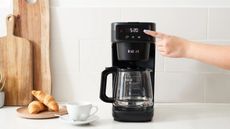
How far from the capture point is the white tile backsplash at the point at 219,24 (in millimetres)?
1357

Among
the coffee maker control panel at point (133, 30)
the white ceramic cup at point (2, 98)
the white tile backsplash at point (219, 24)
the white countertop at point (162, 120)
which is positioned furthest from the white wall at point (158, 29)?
the coffee maker control panel at point (133, 30)

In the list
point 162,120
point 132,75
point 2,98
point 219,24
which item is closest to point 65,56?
point 2,98

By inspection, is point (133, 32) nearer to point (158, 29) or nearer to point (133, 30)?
point (133, 30)

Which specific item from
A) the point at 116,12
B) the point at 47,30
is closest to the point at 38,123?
the point at 47,30

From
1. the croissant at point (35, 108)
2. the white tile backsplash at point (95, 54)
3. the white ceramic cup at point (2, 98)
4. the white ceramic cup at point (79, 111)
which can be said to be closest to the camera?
the white ceramic cup at point (79, 111)

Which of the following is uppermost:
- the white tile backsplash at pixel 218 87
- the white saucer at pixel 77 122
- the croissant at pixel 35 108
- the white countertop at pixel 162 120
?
the white tile backsplash at pixel 218 87

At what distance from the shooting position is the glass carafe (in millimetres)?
1103

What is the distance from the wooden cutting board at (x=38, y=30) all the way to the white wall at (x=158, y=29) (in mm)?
30

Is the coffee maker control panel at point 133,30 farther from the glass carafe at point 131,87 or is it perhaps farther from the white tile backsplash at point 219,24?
the white tile backsplash at point 219,24

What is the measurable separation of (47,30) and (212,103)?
2.29ft

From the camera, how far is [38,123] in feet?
3.51

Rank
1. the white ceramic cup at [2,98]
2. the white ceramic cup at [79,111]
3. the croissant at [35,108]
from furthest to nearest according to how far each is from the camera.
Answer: the white ceramic cup at [2,98]
the croissant at [35,108]
the white ceramic cup at [79,111]

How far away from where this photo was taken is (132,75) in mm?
1107

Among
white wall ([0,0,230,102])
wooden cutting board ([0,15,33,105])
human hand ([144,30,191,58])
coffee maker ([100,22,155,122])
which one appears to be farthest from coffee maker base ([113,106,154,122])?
wooden cutting board ([0,15,33,105])
